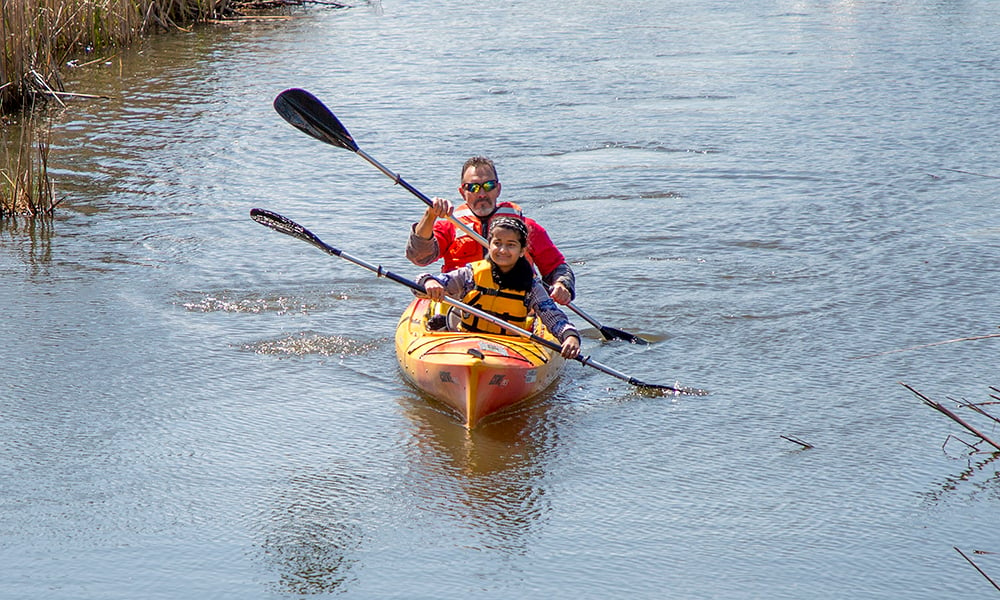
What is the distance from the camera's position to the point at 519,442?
531 centimetres

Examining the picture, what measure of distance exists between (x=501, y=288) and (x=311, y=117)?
1.84 meters

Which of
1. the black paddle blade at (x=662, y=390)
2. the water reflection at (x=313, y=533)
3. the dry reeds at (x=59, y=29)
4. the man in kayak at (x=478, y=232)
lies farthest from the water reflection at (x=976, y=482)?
the dry reeds at (x=59, y=29)

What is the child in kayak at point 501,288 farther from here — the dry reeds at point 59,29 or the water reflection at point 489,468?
the dry reeds at point 59,29

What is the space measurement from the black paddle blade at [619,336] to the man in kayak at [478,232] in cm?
46

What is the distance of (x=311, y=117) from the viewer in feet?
22.7

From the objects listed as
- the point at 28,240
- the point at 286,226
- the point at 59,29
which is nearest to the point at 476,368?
the point at 286,226

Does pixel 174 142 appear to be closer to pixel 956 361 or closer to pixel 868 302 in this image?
pixel 868 302

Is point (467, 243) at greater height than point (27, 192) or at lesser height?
greater

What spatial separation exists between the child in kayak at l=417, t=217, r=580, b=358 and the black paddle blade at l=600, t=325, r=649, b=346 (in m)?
0.79

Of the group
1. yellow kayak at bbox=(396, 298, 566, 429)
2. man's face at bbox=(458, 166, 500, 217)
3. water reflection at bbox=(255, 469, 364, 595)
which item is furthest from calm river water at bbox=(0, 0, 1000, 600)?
man's face at bbox=(458, 166, 500, 217)

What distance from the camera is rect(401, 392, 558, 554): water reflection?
4.48 meters

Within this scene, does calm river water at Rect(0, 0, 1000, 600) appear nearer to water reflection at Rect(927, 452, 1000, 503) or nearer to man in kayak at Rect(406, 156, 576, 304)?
water reflection at Rect(927, 452, 1000, 503)

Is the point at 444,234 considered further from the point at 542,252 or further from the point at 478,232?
the point at 542,252

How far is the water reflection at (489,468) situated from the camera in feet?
14.7
